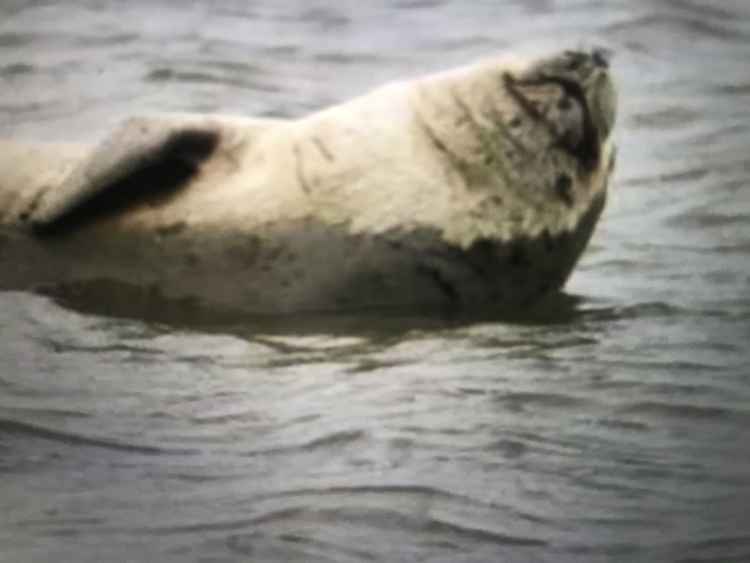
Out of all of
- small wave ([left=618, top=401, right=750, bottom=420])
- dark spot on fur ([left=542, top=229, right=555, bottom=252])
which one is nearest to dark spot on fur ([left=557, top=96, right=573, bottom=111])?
dark spot on fur ([left=542, top=229, right=555, bottom=252])

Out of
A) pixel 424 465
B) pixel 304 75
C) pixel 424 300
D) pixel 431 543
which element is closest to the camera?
pixel 431 543

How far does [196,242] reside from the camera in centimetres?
358

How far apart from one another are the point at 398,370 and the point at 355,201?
0.40 metres

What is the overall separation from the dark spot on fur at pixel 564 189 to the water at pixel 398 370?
12 centimetres

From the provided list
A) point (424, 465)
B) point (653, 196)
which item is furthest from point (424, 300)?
point (424, 465)

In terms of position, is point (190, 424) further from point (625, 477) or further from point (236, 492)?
point (625, 477)

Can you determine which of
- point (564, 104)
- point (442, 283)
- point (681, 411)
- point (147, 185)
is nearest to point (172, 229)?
point (147, 185)

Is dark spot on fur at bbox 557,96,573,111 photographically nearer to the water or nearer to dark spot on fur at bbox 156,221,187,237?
the water

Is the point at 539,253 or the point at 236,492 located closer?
the point at 236,492

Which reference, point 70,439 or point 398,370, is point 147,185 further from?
point 70,439

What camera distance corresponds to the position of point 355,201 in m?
3.54

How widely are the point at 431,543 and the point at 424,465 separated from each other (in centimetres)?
19

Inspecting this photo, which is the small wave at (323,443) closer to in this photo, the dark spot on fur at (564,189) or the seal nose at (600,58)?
the dark spot on fur at (564,189)

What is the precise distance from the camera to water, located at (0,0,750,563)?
275cm
